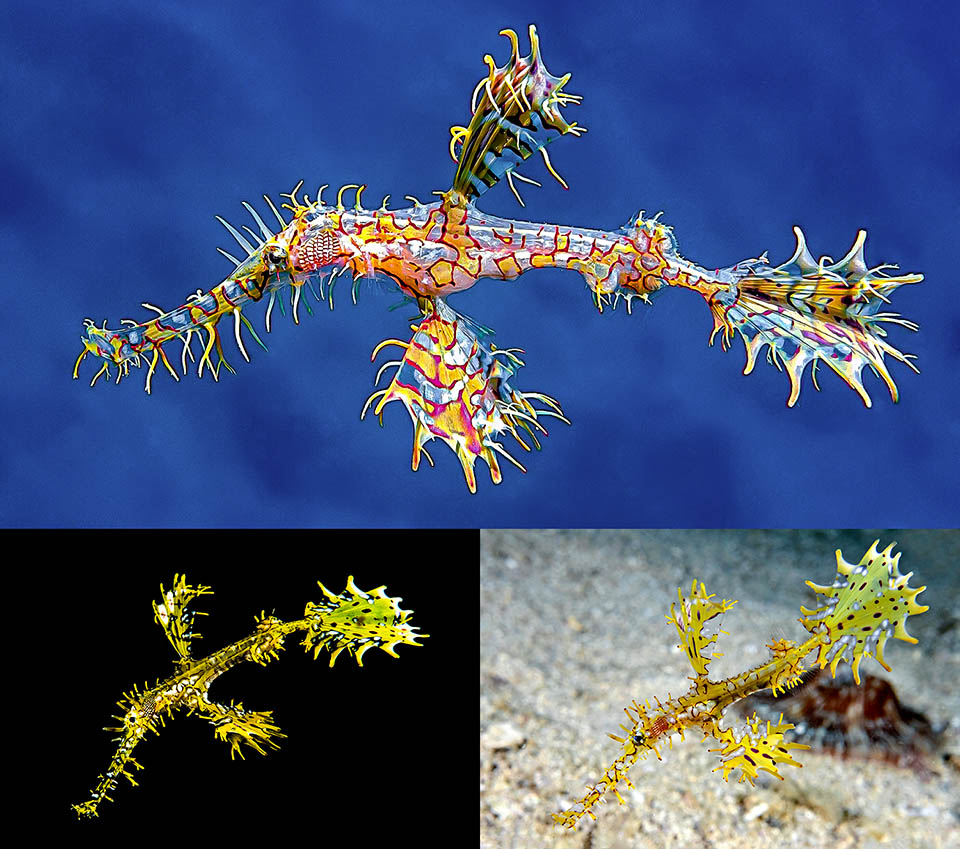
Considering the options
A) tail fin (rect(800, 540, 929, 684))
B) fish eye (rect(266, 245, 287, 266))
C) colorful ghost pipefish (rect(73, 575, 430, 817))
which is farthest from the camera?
fish eye (rect(266, 245, 287, 266))

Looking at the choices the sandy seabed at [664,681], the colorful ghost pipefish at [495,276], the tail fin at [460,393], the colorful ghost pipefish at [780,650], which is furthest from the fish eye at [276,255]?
the colorful ghost pipefish at [780,650]

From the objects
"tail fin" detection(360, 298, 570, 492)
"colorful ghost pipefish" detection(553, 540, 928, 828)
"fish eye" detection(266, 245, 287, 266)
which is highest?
"fish eye" detection(266, 245, 287, 266)

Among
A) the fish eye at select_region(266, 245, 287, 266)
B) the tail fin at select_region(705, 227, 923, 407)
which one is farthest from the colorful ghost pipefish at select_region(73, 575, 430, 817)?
the tail fin at select_region(705, 227, 923, 407)

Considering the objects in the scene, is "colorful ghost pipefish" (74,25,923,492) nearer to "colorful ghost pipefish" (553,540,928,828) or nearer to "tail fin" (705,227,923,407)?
"tail fin" (705,227,923,407)

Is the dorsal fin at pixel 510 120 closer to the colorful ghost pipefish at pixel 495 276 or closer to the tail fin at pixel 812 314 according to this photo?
the colorful ghost pipefish at pixel 495 276

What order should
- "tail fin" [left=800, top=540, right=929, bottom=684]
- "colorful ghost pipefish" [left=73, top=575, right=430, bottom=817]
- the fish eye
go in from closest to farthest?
"tail fin" [left=800, top=540, right=929, bottom=684], "colorful ghost pipefish" [left=73, top=575, right=430, bottom=817], the fish eye
